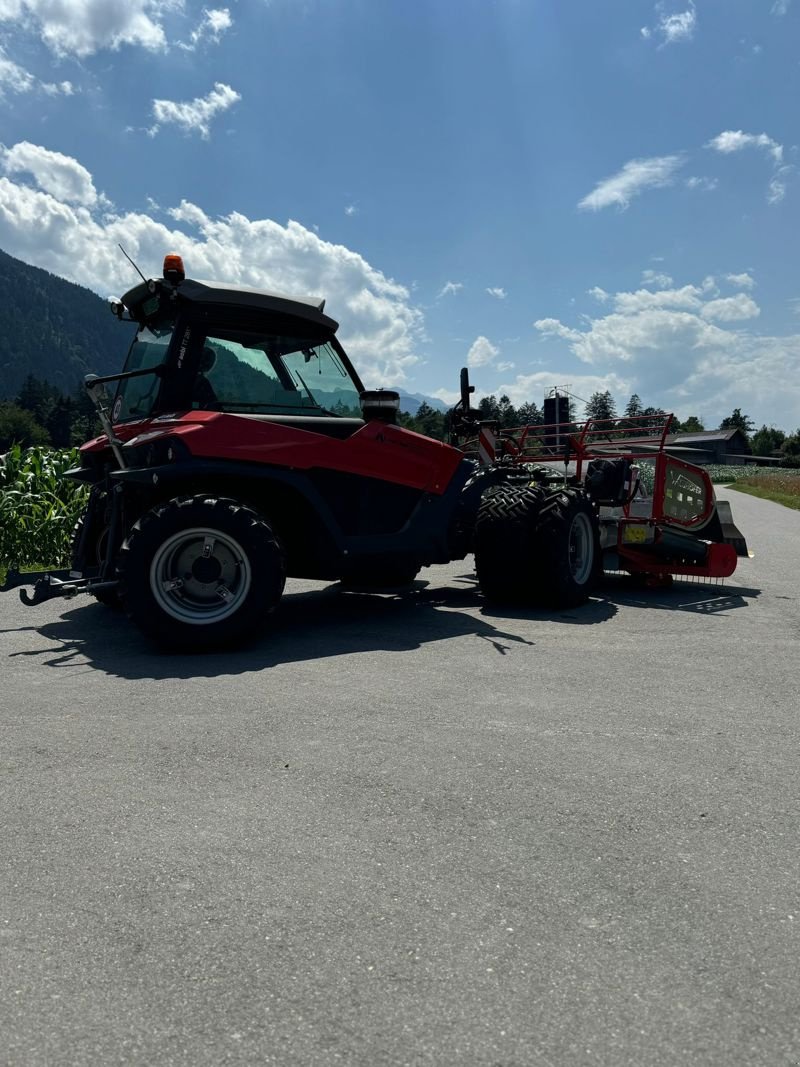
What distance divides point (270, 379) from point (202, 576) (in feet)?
5.35

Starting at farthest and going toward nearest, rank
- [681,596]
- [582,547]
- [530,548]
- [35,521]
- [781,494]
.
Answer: [781,494]
[35,521]
[681,596]
[582,547]
[530,548]

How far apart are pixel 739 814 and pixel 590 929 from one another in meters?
1.02

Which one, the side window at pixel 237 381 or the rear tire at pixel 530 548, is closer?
the side window at pixel 237 381

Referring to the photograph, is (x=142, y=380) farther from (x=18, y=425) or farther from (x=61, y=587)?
(x=18, y=425)

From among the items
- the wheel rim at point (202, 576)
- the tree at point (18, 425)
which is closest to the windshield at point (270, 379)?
the wheel rim at point (202, 576)

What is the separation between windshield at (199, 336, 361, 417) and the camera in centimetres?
603

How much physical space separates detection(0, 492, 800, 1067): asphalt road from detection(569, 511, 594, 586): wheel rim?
2.89 metres

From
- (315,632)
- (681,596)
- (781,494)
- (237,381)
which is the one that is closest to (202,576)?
(315,632)

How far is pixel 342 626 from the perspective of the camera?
21.0 feet

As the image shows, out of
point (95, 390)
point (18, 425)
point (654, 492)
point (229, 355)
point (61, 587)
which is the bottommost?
point (61, 587)

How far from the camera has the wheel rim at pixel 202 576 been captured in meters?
5.35

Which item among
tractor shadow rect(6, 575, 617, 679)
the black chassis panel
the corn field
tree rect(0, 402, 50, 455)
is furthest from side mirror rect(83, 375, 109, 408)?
tree rect(0, 402, 50, 455)

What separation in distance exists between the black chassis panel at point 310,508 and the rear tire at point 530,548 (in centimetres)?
75

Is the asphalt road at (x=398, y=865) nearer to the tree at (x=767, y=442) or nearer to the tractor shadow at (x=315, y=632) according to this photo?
the tractor shadow at (x=315, y=632)
